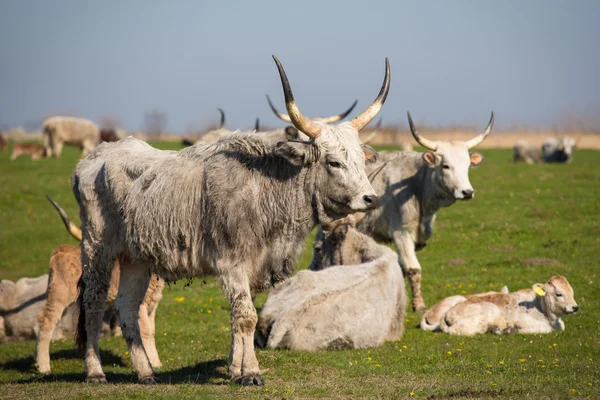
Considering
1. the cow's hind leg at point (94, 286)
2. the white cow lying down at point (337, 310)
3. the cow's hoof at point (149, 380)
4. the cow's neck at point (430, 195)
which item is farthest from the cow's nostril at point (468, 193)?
the cow's hoof at point (149, 380)

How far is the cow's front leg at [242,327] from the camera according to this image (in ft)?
27.6

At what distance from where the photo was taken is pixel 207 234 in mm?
9008

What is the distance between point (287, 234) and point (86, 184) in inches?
115

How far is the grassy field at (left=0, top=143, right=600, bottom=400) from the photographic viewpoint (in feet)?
28.5

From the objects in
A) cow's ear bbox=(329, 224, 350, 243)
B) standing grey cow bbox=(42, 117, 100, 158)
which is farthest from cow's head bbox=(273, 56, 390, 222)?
standing grey cow bbox=(42, 117, 100, 158)

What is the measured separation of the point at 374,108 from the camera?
9.39 meters

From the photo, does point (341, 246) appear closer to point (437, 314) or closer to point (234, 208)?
point (437, 314)

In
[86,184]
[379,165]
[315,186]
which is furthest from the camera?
[379,165]

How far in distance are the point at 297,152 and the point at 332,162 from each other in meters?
0.38

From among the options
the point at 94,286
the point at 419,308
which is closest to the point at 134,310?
the point at 94,286

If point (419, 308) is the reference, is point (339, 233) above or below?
above

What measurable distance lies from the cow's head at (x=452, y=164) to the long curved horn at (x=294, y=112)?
748 cm

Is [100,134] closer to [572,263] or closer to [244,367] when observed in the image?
[572,263]

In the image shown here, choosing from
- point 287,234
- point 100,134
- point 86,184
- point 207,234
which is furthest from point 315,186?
point 100,134
